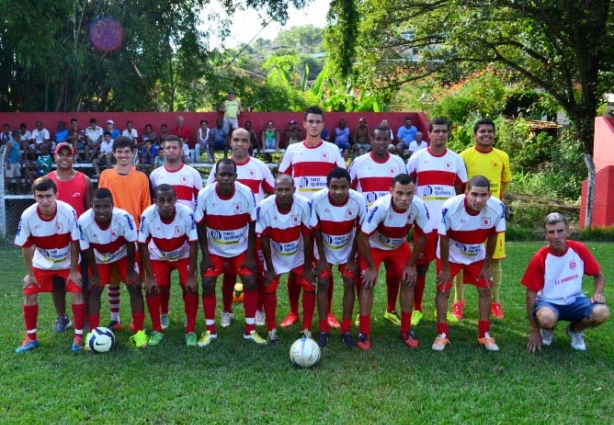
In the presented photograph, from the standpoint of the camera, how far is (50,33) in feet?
48.4

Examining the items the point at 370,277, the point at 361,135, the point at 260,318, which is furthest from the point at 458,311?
the point at 361,135

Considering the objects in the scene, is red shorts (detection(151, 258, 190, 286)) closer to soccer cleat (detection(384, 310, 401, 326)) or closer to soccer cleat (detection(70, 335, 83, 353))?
soccer cleat (detection(70, 335, 83, 353))

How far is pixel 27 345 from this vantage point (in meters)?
5.51

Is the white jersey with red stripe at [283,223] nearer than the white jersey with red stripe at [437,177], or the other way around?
the white jersey with red stripe at [283,223]

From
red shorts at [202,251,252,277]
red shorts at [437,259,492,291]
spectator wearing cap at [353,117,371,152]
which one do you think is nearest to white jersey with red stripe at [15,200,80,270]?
red shorts at [202,251,252,277]

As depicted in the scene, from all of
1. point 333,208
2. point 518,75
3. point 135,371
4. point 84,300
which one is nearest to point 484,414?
point 333,208

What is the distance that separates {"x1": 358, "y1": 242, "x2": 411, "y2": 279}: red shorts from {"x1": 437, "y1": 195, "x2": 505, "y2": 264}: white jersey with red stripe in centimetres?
37

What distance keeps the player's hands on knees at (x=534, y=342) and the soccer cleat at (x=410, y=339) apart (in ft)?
3.21

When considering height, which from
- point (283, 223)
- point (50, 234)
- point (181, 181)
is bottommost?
point (50, 234)

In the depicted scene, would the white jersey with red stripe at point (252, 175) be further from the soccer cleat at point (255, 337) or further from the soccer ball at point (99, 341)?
the soccer ball at point (99, 341)

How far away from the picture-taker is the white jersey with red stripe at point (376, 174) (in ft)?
20.5

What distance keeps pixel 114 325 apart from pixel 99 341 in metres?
0.93

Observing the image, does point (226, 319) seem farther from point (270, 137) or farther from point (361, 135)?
point (361, 135)

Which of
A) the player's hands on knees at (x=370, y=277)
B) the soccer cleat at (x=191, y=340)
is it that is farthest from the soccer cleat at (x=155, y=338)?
the player's hands on knees at (x=370, y=277)
